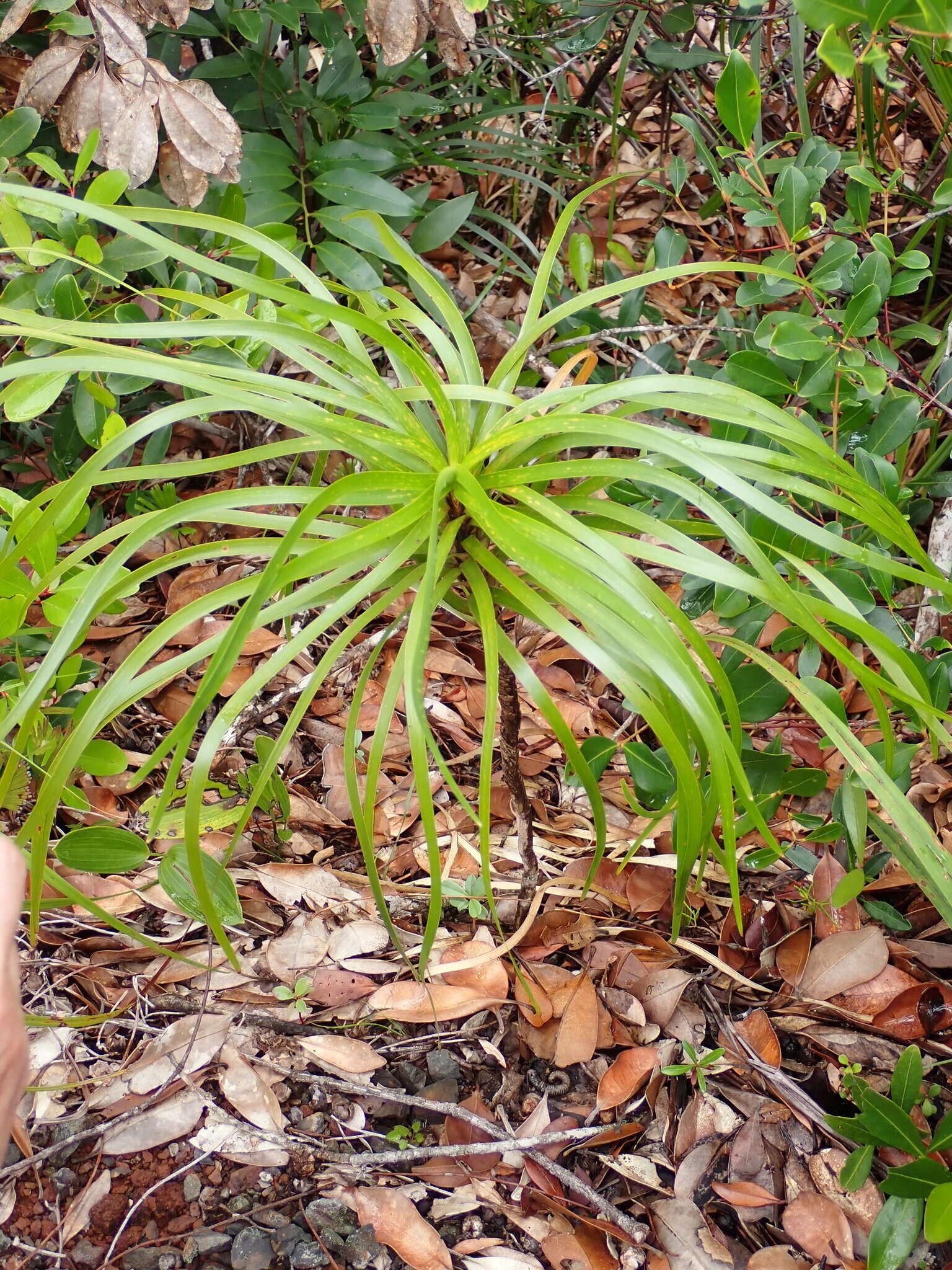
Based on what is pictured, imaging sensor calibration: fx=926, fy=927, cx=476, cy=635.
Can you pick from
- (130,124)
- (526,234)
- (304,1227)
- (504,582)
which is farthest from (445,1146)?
(526,234)

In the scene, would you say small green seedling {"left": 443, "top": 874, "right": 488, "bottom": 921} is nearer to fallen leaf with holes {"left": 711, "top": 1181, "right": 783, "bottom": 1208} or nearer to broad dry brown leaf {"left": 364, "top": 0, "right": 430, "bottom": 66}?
fallen leaf with holes {"left": 711, "top": 1181, "right": 783, "bottom": 1208}

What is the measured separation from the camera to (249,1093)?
1028mm

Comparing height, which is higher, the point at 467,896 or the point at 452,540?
the point at 452,540

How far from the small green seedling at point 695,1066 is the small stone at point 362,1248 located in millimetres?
350

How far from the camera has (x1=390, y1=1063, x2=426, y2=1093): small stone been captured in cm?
106

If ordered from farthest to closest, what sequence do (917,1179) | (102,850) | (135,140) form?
(135,140)
(102,850)
(917,1179)

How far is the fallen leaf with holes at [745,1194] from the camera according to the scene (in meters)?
0.97

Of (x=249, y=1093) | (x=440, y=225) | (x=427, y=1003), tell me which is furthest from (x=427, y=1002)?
(x=440, y=225)

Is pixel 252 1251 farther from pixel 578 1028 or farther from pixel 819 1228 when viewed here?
pixel 819 1228

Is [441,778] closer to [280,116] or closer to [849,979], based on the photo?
[849,979]

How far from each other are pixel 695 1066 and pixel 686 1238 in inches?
6.4

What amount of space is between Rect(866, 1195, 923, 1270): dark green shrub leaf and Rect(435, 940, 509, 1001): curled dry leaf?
439 millimetres

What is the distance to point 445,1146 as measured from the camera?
972 mm

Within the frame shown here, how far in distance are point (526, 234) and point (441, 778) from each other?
1175 mm
